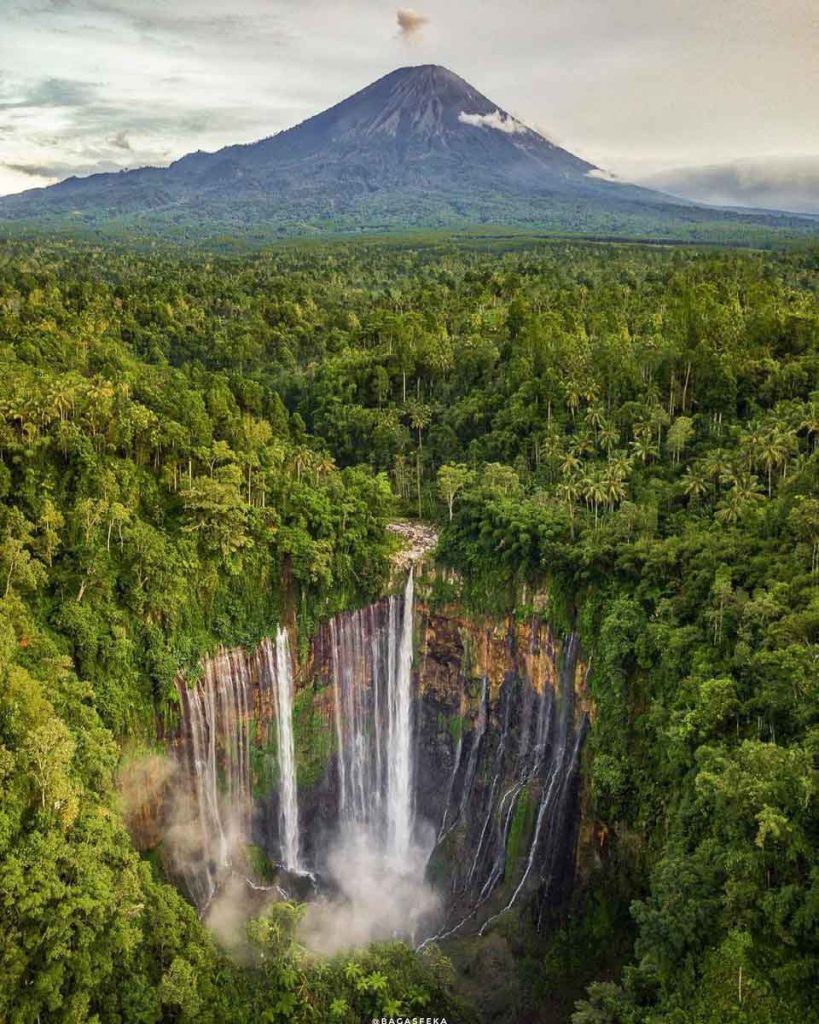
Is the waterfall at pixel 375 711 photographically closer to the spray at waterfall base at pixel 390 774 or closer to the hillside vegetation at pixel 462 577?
the spray at waterfall base at pixel 390 774

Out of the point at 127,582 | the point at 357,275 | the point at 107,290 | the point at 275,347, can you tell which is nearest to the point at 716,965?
the point at 127,582

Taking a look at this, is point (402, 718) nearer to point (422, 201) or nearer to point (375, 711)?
point (375, 711)

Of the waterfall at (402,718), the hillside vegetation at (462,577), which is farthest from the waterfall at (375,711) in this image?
the hillside vegetation at (462,577)

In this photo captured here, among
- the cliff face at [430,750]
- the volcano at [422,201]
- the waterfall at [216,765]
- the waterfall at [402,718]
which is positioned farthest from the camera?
the volcano at [422,201]

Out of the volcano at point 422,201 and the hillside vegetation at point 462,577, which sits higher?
the volcano at point 422,201

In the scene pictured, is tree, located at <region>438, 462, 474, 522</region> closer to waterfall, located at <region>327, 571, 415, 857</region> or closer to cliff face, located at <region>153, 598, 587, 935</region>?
waterfall, located at <region>327, 571, 415, 857</region>

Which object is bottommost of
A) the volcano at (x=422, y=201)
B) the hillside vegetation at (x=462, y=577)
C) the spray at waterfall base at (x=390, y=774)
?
the spray at waterfall base at (x=390, y=774)

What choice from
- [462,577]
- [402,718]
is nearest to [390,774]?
[402,718]

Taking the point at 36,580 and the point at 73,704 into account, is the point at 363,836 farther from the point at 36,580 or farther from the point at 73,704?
the point at 36,580
